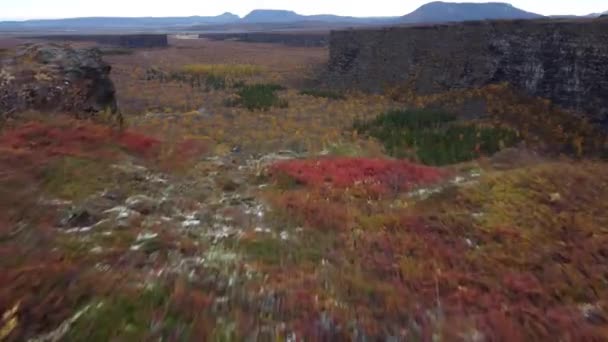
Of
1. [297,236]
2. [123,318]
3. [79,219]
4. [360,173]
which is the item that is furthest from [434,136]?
[123,318]

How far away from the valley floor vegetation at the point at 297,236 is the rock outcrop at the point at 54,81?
1143 millimetres

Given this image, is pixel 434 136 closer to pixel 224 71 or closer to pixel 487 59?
pixel 487 59

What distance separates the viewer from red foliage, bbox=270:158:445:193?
12.2m

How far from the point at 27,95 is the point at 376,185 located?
33.0 ft

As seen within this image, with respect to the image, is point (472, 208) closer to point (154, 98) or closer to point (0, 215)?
point (0, 215)

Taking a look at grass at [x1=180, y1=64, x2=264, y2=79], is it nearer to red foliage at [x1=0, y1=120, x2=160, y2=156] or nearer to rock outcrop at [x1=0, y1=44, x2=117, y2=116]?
rock outcrop at [x1=0, y1=44, x2=117, y2=116]

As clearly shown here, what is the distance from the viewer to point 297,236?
891 centimetres

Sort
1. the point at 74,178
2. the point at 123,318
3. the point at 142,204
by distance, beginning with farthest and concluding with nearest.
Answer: the point at 74,178 → the point at 142,204 → the point at 123,318

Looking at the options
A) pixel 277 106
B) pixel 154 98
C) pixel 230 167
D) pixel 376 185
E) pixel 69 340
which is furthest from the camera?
pixel 154 98

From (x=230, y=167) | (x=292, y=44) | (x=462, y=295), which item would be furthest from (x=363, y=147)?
(x=292, y=44)

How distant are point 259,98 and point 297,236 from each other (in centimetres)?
1827

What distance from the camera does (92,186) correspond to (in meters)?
10.3

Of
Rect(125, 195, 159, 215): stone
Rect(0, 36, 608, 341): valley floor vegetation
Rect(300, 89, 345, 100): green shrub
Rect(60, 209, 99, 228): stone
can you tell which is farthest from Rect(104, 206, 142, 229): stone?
Rect(300, 89, 345, 100): green shrub

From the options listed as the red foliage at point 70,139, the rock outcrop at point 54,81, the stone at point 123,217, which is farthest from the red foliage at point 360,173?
the rock outcrop at point 54,81
